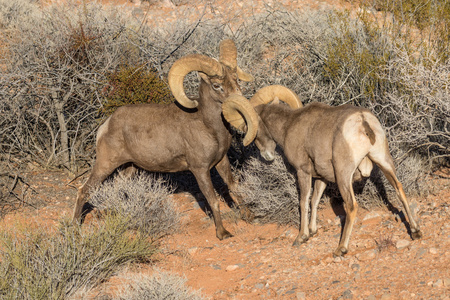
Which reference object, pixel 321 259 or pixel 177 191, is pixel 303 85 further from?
pixel 321 259

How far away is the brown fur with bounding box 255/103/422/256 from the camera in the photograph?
6180 millimetres

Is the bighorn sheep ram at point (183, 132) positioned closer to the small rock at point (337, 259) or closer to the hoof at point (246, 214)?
the hoof at point (246, 214)

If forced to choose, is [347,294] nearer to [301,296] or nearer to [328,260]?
[301,296]

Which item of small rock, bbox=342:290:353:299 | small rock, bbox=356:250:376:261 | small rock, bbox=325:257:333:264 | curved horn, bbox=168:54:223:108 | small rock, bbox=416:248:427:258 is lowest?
small rock, bbox=325:257:333:264

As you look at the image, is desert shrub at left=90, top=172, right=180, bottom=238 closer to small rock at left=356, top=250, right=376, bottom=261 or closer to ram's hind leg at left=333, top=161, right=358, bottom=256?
ram's hind leg at left=333, top=161, right=358, bottom=256

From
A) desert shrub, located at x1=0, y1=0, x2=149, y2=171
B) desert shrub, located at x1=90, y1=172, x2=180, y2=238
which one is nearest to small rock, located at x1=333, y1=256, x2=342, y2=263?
desert shrub, located at x1=90, y1=172, x2=180, y2=238

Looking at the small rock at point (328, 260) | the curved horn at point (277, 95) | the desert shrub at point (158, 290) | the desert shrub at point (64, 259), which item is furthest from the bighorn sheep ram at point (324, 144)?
the desert shrub at point (64, 259)

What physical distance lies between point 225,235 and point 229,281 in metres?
1.53

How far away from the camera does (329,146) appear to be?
21.5ft

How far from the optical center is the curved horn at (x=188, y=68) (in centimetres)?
729

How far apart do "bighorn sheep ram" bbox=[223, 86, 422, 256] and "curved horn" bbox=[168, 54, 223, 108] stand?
0.59 metres

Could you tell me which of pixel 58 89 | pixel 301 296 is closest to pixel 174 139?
pixel 58 89

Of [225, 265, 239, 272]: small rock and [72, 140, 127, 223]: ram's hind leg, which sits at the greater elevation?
[72, 140, 127, 223]: ram's hind leg

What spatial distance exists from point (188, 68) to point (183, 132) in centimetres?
102
